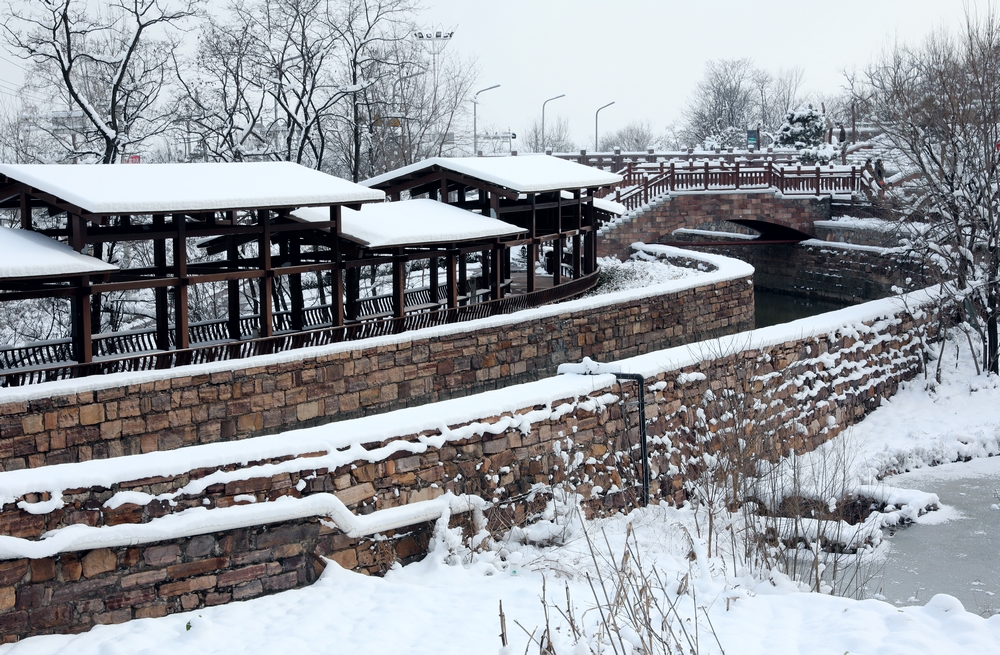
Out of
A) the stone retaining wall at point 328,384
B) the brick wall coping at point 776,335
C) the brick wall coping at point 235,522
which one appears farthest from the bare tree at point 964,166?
the brick wall coping at point 235,522

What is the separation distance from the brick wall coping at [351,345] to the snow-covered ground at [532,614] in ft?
16.7

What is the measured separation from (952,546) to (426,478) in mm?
6960

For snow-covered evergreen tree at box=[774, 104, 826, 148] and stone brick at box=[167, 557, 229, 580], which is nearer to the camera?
stone brick at box=[167, 557, 229, 580]

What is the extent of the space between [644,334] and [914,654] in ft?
44.8

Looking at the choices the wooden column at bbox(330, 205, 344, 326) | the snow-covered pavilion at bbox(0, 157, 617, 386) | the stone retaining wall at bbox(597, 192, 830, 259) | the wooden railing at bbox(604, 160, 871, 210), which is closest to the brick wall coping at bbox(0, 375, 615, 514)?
the snow-covered pavilion at bbox(0, 157, 617, 386)

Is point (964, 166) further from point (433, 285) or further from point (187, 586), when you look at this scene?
point (187, 586)

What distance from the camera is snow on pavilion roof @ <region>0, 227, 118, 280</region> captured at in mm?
12086

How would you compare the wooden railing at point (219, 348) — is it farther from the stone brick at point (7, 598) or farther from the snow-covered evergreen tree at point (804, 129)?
the snow-covered evergreen tree at point (804, 129)

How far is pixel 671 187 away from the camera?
31938 mm

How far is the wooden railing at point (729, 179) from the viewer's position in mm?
31344

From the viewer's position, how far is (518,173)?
2095 centimetres

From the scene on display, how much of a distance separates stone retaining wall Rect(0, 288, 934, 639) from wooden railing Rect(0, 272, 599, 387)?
5.19 meters

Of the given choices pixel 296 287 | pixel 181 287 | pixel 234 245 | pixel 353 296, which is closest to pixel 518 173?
pixel 353 296

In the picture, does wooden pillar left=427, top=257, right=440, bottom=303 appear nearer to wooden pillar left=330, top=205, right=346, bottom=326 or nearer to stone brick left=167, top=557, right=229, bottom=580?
wooden pillar left=330, top=205, right=346, bottom=326
